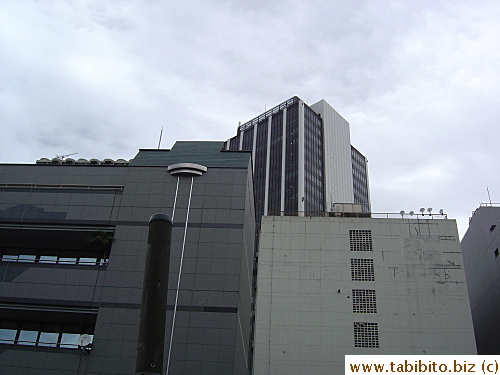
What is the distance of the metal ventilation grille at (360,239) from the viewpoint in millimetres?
57144

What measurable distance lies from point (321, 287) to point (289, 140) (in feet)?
253

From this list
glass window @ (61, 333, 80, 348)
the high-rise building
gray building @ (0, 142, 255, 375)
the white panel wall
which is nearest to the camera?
gray building @ (0, 142, 255, 375)

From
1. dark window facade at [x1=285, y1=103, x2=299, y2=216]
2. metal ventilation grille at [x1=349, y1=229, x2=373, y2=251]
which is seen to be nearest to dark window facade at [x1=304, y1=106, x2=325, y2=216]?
dark window facade at [x1=285, y1=103, x2=299, y2=216]

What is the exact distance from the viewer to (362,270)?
183 feet

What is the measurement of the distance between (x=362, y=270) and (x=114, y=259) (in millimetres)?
30466

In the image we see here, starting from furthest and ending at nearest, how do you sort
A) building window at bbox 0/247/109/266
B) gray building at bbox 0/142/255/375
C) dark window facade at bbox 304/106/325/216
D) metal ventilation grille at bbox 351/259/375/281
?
1. dark window facade at bbox 304/106/325/216
2. metal ventilation grille at bbox 351/259/375/281
3. building window at bbox 0/247/109/266
4. gray building at bbox 0/142/255/375

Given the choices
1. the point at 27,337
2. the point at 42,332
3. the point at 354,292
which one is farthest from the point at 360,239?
the point at 27,337

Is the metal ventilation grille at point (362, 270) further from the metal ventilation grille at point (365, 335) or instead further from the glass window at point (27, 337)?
the glass window at point (27, 337)

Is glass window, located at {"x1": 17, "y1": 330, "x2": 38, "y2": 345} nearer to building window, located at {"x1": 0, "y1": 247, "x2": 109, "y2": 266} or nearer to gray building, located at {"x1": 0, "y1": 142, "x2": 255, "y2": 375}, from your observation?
gray building, located at {"x1": 0, "y1": 142, "x2": 255, "y2": 375}

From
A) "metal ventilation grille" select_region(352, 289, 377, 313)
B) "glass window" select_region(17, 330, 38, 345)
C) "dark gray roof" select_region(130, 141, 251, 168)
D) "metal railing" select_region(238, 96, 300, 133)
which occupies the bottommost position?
Result: "glass window" select_region(17, 330, 38, 345)

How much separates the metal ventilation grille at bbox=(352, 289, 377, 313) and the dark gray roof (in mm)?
22165

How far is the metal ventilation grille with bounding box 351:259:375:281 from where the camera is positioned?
182 feet

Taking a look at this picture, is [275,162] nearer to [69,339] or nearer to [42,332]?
[69,339]

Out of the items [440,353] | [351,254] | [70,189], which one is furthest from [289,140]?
[70,189]
